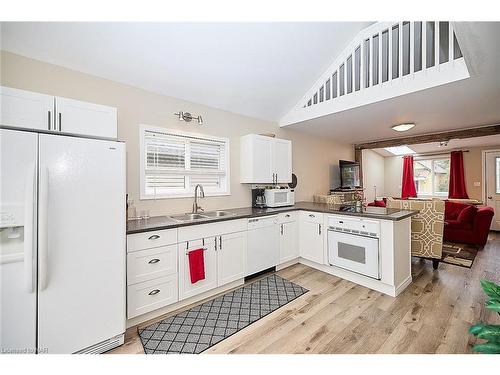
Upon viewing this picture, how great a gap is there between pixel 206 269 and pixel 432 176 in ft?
26.0

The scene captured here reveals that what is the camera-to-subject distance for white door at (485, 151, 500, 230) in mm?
5629

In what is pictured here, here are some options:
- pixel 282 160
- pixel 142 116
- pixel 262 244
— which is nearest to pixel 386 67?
pixel 282 160

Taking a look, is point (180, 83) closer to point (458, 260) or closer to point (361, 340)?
point (361, 340)

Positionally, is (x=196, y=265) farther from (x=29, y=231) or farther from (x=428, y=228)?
(x=428, y=228)

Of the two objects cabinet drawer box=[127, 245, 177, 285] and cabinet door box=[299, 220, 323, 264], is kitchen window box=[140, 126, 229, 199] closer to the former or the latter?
cabinet drawer box=[127, 245, 177, 285]

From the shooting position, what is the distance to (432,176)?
22.9ft

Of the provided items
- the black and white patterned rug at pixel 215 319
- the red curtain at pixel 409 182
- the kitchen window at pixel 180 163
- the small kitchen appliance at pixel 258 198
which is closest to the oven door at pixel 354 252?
the black and white patterned rug at pixel 215 319

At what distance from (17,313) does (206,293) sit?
5.08 feet

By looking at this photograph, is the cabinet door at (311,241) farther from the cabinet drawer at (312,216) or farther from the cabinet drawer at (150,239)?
the cabinet drawer at (150,239)

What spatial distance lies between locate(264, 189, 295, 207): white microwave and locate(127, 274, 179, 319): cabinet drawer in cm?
183

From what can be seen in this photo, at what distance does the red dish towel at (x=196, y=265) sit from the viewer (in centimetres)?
228

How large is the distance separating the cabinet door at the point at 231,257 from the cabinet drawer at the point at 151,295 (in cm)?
55

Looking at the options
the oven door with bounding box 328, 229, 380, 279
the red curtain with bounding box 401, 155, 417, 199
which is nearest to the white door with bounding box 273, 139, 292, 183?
the oven door with bounding box 328, 229, 380, 279
